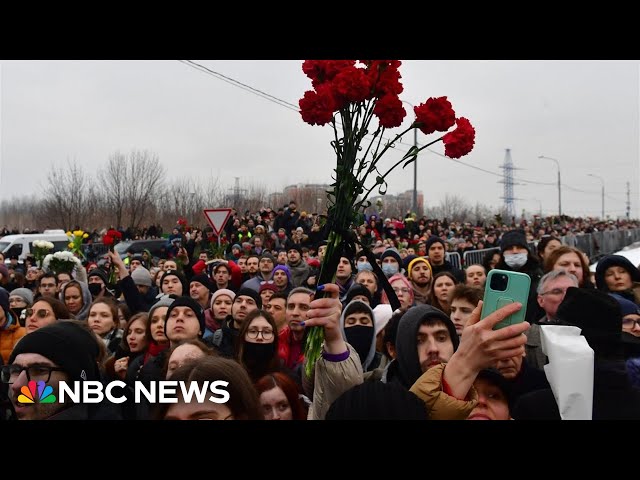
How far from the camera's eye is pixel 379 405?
158 centimetres

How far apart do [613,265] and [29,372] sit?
14.9ft

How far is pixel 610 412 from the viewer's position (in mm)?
1881

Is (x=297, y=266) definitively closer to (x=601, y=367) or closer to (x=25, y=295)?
(x=25, y=295)

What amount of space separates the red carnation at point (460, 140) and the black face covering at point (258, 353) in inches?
68.5

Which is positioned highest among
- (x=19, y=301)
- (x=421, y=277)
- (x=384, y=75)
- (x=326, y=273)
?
(x=384, y=75)

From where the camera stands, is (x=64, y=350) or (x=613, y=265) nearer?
(x=64, y=350)

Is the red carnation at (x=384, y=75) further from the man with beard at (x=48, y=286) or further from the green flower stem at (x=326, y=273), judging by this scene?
the man with beard at (x=48, y=286)

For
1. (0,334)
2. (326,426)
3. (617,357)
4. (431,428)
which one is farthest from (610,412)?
(0,334)

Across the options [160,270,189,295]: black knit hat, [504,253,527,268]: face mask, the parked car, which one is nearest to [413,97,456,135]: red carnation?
[504,253,527,268]: face mask

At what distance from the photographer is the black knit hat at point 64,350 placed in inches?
95.8

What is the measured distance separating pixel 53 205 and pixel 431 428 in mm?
29078

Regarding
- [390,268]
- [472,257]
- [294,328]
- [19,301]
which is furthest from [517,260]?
[472,257]

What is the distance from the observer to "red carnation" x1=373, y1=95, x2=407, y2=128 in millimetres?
2258

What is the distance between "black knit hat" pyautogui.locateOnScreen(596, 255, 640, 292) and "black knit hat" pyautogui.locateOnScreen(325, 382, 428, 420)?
12.6ft
